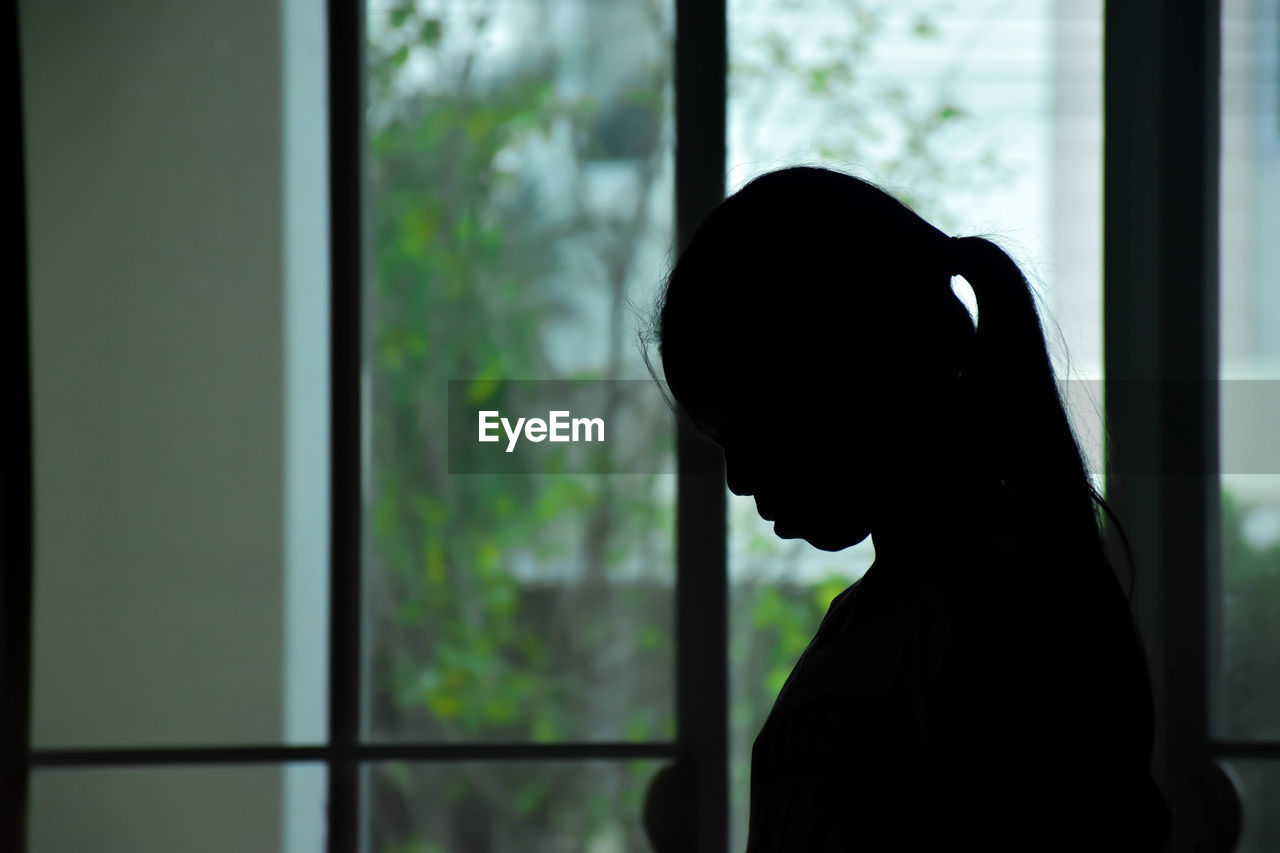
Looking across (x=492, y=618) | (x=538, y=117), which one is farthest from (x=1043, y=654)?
(x=538, y=117)

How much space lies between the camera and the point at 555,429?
166 cm

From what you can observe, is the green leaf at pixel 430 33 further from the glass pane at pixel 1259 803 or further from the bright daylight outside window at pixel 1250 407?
the glass pane at pixel 1259 803

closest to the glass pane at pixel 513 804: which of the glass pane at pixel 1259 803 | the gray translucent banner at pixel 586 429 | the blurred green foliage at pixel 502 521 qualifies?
the blurred green foliage at pixel 502 521

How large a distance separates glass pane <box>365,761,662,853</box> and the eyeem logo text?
1.94ft

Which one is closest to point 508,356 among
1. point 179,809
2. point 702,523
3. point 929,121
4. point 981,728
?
point 702,523

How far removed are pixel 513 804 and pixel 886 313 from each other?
1396 mm

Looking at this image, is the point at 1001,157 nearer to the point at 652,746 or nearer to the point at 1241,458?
the point at 1241,458

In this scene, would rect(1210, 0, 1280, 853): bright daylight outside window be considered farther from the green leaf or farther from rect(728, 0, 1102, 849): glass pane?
the green leaf

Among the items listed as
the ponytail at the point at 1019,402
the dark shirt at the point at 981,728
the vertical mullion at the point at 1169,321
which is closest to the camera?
the dark shirt at the point at 981,728

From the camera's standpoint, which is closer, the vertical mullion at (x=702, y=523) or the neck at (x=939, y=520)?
the neck at (x=939, y=520)

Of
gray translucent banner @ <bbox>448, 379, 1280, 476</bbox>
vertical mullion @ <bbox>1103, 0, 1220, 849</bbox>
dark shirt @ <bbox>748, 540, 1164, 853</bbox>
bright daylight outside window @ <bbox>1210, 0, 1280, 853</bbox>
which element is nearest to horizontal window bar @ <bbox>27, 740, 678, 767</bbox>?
gray translucent banner @ <bbox>448, 379, 1280, 476</bbox>

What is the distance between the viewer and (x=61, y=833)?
5.59ft

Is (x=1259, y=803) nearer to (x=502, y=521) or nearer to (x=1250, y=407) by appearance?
(x=1250, y=407)

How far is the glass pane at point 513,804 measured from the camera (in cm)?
167
